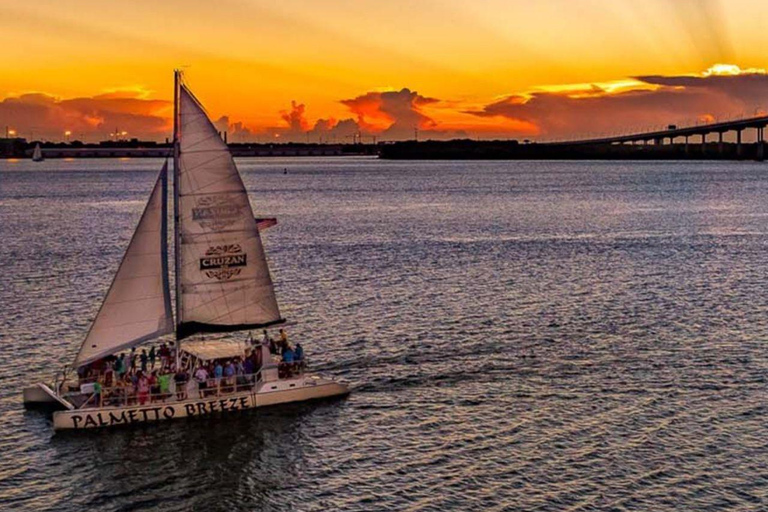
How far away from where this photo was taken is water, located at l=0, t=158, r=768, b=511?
31.2 metres

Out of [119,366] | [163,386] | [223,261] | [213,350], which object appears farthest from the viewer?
[213,350]

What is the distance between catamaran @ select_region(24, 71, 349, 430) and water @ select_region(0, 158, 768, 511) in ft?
3.53

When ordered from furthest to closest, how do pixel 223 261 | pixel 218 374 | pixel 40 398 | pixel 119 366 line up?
pixel 223 261 → pixel 40 398 → pixel 119 366 → pixel 218 374

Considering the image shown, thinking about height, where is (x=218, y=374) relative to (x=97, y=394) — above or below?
above

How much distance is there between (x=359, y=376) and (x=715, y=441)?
1378cm

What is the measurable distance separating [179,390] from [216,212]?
6.25 metres

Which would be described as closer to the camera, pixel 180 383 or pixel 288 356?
pixel 180 383

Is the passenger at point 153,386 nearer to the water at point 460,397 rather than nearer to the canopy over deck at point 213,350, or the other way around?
the water at point 460,397

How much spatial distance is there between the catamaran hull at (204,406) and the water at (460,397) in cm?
52

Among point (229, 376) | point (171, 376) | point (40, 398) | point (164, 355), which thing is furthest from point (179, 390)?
point (40, 398)

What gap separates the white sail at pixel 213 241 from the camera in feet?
124

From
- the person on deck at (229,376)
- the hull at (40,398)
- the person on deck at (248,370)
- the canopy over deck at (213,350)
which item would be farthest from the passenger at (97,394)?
the person on deck at (248,370)

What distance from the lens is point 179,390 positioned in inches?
1475

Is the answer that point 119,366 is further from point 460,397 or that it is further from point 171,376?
point 460,397
